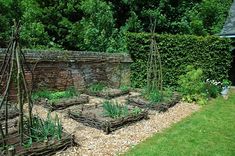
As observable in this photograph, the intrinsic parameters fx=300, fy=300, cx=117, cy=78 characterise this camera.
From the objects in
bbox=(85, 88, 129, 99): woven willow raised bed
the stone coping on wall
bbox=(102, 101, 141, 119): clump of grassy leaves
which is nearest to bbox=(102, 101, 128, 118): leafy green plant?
bbox=(102, 101, 141, 119): clump of grassy leaves

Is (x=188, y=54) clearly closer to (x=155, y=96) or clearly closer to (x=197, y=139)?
(x=155, y=96)

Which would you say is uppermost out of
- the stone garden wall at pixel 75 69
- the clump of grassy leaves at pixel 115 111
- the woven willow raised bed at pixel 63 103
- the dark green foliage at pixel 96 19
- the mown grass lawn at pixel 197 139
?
the dark green foliage at pixel 96 19

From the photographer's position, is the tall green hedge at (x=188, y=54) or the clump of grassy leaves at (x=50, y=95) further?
the tall green hedge at (x=188, y=54)

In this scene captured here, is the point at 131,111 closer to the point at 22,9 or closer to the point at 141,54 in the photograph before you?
the point at 141,54

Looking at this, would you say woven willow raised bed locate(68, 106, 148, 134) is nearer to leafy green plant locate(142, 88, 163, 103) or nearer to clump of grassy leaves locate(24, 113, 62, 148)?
clump of grassy leaves locate(24, 113, 62, 148)

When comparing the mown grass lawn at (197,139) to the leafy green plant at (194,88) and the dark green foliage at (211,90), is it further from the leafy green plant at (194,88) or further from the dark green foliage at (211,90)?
the dark green foliage at (211,90)

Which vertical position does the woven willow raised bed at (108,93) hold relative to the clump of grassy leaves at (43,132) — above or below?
below

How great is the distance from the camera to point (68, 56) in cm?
1312

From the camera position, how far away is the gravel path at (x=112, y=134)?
22.8 feet

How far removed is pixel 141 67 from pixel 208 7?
10738 mm

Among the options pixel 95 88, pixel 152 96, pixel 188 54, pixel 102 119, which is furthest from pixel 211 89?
pixel 102 119

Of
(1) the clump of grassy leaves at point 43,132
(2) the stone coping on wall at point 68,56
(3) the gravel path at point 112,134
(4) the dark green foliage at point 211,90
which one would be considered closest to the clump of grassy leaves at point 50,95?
(3) the gravel path at point 112,134

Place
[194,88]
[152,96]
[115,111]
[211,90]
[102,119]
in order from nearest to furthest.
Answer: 1. [102,119]
2. [115,111]
3. [152,96]
4. [194,88]
5. [211,90]

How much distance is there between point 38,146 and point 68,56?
23.6 ft
